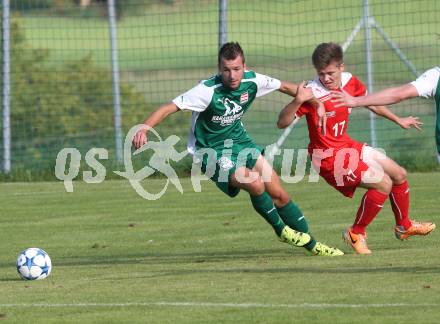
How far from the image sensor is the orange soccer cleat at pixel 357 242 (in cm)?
1080

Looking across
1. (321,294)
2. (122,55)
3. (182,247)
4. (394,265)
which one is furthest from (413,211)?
(122,55)

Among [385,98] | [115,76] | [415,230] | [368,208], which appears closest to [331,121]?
[368,208]

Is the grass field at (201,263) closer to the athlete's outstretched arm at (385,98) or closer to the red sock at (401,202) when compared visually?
the red sock at (401,202)

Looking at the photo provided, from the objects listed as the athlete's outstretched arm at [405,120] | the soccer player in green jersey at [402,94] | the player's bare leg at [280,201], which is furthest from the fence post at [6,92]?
the soccer player in green jersey at [402,94]

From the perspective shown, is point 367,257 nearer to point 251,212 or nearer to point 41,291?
point 41,291

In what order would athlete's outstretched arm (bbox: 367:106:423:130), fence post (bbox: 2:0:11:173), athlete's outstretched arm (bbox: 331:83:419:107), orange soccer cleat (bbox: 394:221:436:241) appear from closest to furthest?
athlete's outstretched arm (bbox: 331:83:419:107), athlete's outstretched arm (bbox: 367:106:423:130), orange soccer cleat (bbox: 394:221:436:241), fence post (bbox: 2:0:11:173)

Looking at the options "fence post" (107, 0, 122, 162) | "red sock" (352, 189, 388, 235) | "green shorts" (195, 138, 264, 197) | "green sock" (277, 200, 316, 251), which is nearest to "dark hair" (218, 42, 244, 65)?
"green shorts" (195, 138, 264, 197)

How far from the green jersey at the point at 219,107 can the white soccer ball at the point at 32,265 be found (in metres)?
1.90

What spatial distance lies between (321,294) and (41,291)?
2.20m

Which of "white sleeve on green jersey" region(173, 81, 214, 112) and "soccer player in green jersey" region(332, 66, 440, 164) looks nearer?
"soccer player in green jersey" region(332, 66, 440, 164)

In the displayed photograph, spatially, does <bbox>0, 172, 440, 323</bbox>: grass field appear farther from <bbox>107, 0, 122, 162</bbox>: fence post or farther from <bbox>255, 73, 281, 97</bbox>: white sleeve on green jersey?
<bbox>107, 0, 122, 162</bbox>: fence post

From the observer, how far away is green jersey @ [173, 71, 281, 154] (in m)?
10.7

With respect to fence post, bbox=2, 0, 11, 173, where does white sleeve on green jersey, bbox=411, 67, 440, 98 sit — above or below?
above

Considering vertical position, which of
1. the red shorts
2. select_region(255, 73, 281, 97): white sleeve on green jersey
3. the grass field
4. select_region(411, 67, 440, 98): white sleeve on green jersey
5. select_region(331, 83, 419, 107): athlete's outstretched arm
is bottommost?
the grass field
